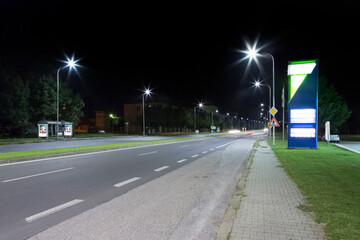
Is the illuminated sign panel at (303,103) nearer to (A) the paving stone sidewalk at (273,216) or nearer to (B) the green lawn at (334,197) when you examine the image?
(B) the green lawn at (334,197)

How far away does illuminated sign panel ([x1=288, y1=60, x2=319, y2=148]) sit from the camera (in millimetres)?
18469

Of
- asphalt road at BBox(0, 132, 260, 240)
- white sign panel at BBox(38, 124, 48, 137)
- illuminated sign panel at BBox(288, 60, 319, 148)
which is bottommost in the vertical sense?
asphalt road at BBox(0, 132, 260, 240)

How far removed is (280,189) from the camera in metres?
6.48

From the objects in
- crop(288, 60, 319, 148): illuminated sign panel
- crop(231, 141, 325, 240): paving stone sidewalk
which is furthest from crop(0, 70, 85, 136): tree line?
crop(231, 141, 325, 240): paving stone sidewalk

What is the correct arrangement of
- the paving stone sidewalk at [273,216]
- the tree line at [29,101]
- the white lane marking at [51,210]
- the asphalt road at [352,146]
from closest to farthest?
the paving stone sidewalk at [273,216], the white lane marking at [51,210], the asphalt road at [352,146], the tree line at [29,101]

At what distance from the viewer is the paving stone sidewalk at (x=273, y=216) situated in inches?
148

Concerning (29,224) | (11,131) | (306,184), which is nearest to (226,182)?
(306,184)

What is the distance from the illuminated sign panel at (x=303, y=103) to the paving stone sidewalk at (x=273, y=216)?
1349cm

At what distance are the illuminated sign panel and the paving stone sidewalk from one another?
13.5m

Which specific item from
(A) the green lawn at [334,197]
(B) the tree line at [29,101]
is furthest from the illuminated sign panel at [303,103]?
(B) the tree line at [29,101]

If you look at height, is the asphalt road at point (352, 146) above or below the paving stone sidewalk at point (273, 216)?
below

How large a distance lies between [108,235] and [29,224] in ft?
5.06

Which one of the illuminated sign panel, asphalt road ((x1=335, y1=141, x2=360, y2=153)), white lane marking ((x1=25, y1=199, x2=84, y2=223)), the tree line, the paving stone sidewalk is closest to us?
the paving stone sidewalk

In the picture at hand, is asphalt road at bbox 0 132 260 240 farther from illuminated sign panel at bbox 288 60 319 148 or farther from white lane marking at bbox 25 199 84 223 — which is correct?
illuminated sign panel at bbox 288 60 319 148
